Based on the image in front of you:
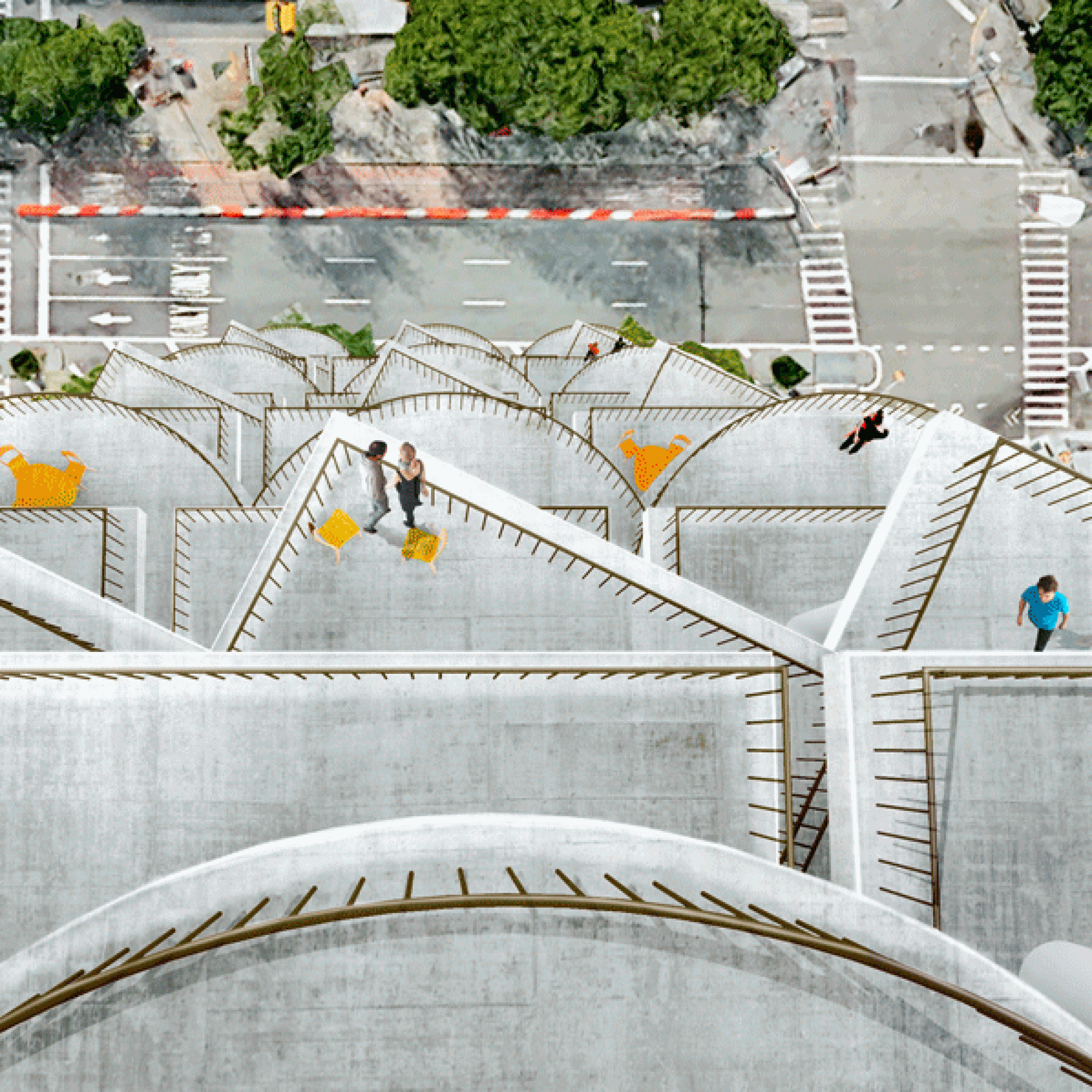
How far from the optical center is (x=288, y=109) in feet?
101

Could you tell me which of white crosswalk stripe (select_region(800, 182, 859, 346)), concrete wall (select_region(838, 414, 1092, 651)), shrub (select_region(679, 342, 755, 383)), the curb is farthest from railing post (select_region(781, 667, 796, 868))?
the curb

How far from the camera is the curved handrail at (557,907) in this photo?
8383mm

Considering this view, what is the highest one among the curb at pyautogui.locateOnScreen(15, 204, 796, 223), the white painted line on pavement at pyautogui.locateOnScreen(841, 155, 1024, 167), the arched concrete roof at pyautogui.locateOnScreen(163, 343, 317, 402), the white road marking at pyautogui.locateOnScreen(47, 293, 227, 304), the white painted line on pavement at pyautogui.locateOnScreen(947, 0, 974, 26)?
the white painted line on pavement at pyautogui.locateOnScreen(947, 0, 974, 26)

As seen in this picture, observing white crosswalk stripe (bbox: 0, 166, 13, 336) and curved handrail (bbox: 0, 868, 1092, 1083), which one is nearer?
curved handrail (bbox: 0, 868, 1092, 1083)

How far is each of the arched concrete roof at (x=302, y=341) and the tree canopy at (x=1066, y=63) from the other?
26.8 metres

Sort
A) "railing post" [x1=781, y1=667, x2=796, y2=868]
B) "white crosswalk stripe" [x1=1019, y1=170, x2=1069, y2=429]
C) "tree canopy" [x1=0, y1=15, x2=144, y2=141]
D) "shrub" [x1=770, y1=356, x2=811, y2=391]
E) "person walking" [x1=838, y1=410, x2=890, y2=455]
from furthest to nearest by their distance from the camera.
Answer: "white crosswalk stripe" [x1=1019, y1=170, x2=1069, y2=429], "shrub" [x1=770, y1=356, x2=811, y2=391], "tree canopy" [x1=0, y1=15, x2=144, y2=141], "person walking" [x1=838, y1=410, x2=890, y2=455], "railing post" [x1=781, y1=667, x2=796, y2=868]

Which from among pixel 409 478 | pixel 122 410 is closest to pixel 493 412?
pixel 409 478

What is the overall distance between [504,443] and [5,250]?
24824 mm

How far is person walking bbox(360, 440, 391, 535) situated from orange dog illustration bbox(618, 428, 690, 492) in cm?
874

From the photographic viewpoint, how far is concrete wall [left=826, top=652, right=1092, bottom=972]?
11609mm

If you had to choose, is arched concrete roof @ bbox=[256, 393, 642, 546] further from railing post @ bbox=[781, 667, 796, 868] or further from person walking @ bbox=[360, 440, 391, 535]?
railing post @ bbox=[781, 667, 796, 868]

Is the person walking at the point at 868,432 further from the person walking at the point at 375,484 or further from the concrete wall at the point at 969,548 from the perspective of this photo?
the person walking at the point at 375,484

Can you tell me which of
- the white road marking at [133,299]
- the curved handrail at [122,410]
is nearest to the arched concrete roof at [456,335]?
the white road marking at [133,299]

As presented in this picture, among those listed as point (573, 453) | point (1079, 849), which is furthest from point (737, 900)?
point (573, 453)
